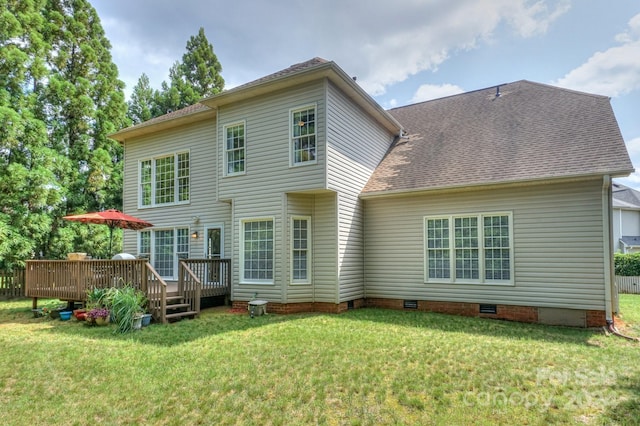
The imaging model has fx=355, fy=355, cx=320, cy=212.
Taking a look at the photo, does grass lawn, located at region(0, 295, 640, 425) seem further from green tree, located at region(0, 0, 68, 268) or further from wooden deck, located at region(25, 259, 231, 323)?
green tree, located at region(0, 0, 68, 268)

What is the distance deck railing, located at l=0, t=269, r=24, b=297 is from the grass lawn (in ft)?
22.2

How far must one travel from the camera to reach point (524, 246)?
864 centimetres

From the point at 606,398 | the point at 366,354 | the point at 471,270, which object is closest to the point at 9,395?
the point at 366,354

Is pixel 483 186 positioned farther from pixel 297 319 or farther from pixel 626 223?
pixel 626 223

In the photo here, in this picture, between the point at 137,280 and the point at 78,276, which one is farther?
the point at 78,276

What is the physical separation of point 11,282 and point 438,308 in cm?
1472

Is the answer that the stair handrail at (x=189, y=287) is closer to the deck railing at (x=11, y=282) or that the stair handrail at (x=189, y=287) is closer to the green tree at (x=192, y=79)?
the deck railing at (x=11, y=282)

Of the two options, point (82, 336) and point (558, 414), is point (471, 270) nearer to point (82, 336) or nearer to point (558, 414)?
point (558, 414)

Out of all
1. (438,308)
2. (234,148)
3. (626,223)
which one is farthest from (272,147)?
(626,223)

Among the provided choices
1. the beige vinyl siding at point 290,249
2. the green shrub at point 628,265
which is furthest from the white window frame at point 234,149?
the green shrub at point 628,265

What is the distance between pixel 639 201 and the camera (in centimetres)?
2873

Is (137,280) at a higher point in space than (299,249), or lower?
lower

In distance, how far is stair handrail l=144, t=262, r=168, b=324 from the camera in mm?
8242

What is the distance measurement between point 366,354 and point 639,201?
113 ft
